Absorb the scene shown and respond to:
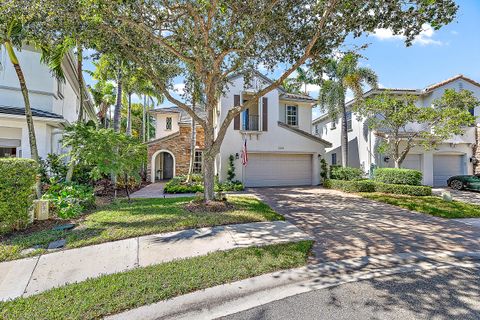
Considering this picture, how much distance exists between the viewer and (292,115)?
1914cm

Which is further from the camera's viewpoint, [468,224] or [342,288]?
[468,224]

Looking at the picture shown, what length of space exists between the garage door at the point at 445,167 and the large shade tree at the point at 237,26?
14986 mm

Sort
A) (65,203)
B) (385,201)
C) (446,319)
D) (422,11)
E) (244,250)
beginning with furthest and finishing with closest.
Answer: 1. (385,201)
2. (65,203)
3. (422,11)
4. (244,250)
5. (446,319)

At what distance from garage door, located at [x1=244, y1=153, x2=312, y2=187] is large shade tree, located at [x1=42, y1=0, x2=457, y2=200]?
7838 mm

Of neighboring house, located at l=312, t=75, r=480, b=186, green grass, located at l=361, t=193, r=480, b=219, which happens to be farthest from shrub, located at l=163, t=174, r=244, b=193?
neighboring house, located at l=312, t=75, r=480, b=186

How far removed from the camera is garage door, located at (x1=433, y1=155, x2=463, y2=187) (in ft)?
59.5

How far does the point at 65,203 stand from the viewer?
744 cm

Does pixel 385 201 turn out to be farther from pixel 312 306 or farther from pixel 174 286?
pixel 174 286

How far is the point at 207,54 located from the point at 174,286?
26.4ft

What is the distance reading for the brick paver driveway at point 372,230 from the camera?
5.23 m

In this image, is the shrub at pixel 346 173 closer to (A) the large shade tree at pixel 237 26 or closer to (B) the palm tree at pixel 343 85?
(B) the palm tree at pixel 343 85

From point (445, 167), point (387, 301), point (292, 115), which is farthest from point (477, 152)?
point (387, 301)

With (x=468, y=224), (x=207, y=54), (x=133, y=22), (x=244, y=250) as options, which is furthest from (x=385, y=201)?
(x=133, y=22)

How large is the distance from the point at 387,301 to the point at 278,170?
13.8 meters
